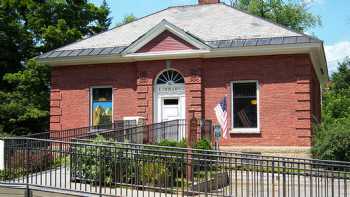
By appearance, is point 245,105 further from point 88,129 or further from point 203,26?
point 88,129

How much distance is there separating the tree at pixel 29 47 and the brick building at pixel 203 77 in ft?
19.3

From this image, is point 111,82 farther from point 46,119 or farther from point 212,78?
point 46,119

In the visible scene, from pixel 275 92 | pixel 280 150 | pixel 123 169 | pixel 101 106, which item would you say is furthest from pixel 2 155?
pixel 275 92

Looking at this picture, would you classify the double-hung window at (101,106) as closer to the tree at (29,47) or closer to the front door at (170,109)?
the front door at (170,109)

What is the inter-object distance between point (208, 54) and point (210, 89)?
1394mm

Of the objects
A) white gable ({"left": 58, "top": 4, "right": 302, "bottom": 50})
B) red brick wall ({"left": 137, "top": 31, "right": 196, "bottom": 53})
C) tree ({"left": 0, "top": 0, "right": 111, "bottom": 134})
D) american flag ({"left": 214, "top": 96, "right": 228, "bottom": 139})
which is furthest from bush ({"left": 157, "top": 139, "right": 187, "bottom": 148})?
tree ({"left": 0, "top": 0, "right": 111, "bottom": 134})

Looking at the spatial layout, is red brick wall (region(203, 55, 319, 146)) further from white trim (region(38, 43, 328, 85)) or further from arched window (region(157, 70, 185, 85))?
arched window (region(157, 70, 185, 85))

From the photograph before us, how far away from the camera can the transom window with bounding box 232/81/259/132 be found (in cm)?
2070

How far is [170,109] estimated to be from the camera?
22.0 m

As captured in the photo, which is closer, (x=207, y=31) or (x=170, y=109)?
(x=170, y=109)

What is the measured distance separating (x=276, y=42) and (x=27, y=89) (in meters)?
15.8

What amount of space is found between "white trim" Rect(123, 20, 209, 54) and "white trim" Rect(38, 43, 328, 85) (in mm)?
239

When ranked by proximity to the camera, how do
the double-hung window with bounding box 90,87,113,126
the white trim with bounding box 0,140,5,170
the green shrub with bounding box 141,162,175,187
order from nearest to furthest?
the green shrub with bounding box 141,162,175,187
the white trim with bounding box 0,140,5,170
the double-hung window with bounding box 90,87,113,126

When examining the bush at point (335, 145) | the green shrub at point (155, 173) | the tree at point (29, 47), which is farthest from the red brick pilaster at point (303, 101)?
the tree at point (29, 47)
